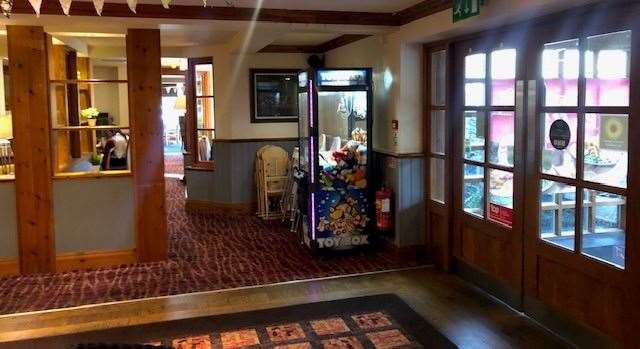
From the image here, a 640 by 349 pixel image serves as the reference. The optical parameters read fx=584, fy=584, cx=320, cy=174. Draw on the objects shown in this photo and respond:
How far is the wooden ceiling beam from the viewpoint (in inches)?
181

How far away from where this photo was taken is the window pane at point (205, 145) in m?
8.23

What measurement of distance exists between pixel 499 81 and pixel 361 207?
1989 mm

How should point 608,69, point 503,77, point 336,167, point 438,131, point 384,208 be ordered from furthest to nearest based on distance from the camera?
point 336,167, point 384,208, point 438,131, point 503,77, point 608,69

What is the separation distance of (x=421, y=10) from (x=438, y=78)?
27.1 inches

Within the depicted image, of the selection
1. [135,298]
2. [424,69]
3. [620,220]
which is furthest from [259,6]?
[620,220]

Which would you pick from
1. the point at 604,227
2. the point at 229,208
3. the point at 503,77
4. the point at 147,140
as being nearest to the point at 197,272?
the point at 147,140

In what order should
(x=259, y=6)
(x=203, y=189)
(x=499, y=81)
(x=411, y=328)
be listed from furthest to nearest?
(x=203, y=189)
(x=259, y=6)
(x=499, y=81)
(x=411, y=328)

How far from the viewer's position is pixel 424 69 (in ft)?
17.6

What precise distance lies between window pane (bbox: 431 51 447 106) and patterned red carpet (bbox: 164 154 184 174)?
7.73 metres

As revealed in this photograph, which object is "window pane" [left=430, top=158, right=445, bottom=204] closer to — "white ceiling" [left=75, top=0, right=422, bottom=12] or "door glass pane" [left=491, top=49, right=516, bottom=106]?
"door glass pane" [left=491, top=49, right=516, bottom=106]

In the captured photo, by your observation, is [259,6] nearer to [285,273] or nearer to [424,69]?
[424,69]

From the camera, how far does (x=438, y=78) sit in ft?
17.2

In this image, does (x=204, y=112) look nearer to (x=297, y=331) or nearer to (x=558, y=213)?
(x=297, y=331)

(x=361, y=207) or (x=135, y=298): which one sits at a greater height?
(x=361, y=207)
